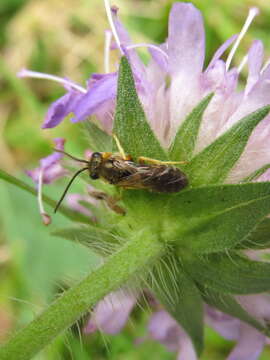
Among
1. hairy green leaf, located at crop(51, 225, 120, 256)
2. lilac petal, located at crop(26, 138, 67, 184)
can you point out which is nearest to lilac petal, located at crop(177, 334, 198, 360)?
hairy green leaf, located at crop(51, 225, 120, 256)

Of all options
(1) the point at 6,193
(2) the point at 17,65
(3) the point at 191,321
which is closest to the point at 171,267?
(3) the point at 191,321

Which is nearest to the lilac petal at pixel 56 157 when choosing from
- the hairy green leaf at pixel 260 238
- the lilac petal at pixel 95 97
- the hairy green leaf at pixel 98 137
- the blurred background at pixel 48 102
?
the hairy green leaf at pixel 98 137

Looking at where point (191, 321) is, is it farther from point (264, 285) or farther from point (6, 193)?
point (6, 193)

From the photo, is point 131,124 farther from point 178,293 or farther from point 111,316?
point 111,316

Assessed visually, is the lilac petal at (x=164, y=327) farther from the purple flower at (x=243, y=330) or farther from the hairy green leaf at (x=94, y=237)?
the hairy green leaf at (x=94, y=237)

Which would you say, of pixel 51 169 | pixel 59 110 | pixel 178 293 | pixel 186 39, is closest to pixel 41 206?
pixel 51 169
